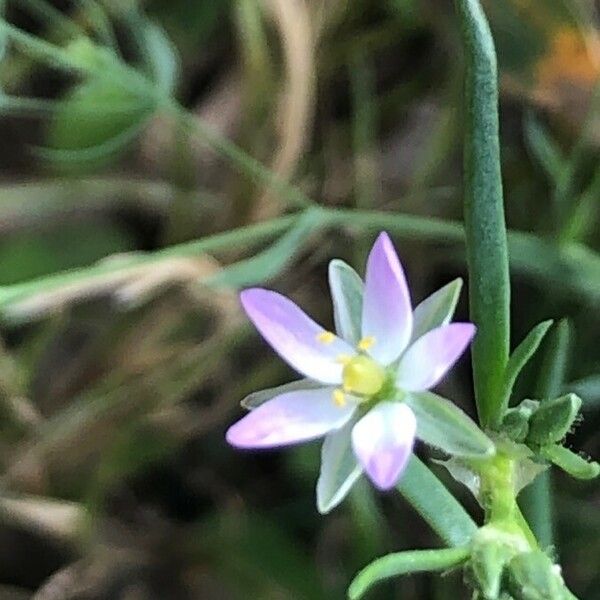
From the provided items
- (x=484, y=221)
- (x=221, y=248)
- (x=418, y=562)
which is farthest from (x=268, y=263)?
(x=418, y=562)

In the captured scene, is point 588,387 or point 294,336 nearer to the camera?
point 294,336

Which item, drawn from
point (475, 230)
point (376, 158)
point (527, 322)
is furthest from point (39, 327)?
point (475, 230)

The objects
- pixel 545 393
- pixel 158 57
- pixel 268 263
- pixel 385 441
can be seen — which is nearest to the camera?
pixel 385 441

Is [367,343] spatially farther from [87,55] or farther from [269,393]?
[87,55]

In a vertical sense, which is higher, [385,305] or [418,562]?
[385,305]

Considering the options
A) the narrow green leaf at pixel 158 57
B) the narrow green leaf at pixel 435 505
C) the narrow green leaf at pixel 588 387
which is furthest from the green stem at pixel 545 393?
the narrow green leaf at pixel 158 57

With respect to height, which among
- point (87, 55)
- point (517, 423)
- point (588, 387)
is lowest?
point (588, 387)

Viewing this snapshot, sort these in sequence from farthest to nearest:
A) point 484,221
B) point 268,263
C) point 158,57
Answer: point 158,57, point 268,263, point 484,221

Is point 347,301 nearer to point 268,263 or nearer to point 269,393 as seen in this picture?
point 269,393

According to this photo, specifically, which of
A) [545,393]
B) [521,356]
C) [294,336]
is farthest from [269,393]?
[545,393]
